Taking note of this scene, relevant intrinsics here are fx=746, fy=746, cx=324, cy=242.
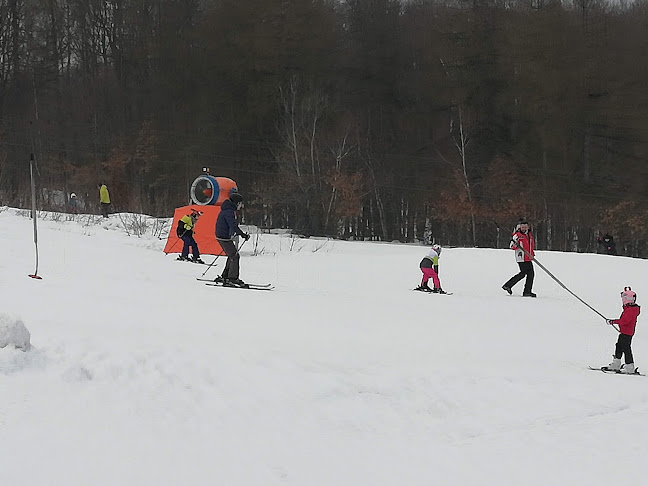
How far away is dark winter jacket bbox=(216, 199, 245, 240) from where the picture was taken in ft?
44.0

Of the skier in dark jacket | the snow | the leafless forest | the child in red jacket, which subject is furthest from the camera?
the leafless forest

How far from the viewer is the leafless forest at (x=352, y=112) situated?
124ft

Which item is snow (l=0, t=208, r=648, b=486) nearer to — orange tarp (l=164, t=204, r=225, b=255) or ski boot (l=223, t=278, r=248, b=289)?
ski boot (l=223, t=278, r=248, b=289)

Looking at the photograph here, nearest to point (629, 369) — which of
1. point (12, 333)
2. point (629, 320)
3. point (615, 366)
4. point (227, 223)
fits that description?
point (615, 366)

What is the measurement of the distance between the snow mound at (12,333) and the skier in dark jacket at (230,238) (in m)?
7.33

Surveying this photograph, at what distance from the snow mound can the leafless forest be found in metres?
29.9

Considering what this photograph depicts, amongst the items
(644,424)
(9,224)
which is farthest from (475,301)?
(9,224)

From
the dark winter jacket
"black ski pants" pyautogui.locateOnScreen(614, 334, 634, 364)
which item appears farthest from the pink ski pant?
"black ski pants" pyautogui.locateOnScreen(614, 334, 634, 364)

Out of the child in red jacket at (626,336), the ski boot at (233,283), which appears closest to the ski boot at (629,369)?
the child in red jacket at (626,336)

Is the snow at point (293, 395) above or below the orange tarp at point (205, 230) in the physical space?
below

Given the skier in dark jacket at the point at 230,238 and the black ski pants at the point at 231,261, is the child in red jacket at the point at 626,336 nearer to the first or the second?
the skier in dark jacket at the point at 230,238

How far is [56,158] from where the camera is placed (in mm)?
46844

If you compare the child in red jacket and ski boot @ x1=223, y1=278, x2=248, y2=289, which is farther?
ski boot @ x1=223, y1=278, x2=248, y2=289

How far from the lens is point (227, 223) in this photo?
44.3ft
